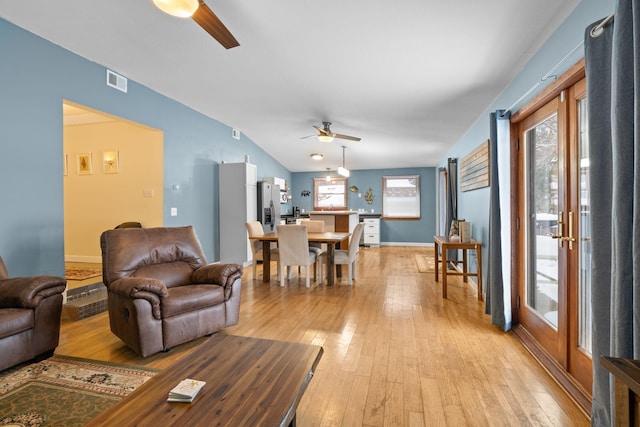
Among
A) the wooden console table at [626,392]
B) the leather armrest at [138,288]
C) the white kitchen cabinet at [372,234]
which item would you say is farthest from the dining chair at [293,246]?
the white kitchen cabinet at [372,234]

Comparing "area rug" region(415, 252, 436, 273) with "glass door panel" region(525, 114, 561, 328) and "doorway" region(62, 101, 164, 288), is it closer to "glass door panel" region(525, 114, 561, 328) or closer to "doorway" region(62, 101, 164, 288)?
"glass door panel" region(525, 114, 561, 328)

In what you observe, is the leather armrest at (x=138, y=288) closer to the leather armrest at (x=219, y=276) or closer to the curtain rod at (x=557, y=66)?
the leather armrest at (x=219, y=276)

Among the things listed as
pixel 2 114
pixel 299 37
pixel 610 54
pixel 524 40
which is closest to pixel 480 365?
pixel 610 54

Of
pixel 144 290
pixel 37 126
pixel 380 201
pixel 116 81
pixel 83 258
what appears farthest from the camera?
pixel 380 201

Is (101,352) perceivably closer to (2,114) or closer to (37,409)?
(37,409)

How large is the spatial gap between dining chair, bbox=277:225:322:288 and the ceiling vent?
104 inches

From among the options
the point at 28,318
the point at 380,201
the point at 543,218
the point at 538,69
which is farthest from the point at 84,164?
the point at 380,201

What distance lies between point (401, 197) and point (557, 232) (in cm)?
673

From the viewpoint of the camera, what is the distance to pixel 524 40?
7.68 feet

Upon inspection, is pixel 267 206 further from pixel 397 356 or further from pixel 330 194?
pixel 397 356

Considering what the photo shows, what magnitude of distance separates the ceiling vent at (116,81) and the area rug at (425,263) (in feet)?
17.1

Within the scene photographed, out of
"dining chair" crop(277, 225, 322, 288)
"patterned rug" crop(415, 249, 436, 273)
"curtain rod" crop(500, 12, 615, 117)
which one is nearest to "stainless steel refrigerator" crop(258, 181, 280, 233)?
"dining chair" crop(277, 225, 322, 288)

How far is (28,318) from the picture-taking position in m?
2.12

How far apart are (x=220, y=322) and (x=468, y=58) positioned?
328 centimetres
